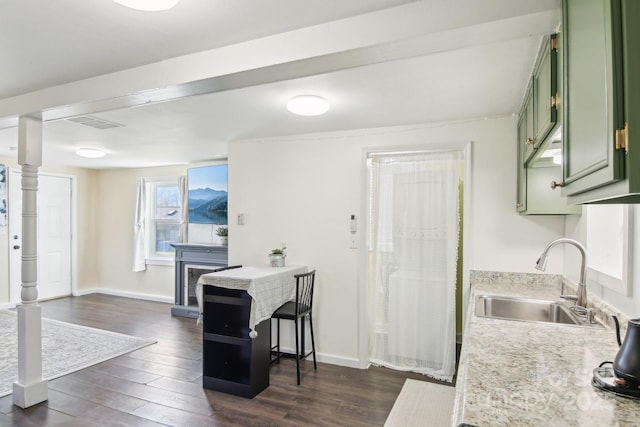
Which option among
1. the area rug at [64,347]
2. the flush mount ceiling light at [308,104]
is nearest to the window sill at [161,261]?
the area rug at [64,347]

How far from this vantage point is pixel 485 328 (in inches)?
67.4

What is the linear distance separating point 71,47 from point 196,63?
649mm

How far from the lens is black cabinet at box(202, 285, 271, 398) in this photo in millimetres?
3012

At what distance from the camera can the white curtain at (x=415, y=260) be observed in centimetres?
345

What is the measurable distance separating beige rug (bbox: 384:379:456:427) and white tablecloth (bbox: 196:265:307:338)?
3.80 feet

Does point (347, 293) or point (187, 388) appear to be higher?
point (347, 293)

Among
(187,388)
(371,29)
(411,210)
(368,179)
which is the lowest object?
(187,388)

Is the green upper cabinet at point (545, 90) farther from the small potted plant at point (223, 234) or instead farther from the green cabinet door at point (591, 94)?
the small potted plant at point (223, 234)

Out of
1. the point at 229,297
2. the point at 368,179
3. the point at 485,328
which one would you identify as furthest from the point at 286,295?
the point at 485,328

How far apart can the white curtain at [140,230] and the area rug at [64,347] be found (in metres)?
1.57

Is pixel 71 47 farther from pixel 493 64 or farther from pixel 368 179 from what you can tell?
pixel 368 179

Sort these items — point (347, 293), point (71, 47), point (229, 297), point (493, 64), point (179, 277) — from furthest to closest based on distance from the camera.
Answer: point (179, 277), point (347, 293), point (229, 297), point (493, 64), point (71, 47)

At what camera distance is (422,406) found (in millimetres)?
2590

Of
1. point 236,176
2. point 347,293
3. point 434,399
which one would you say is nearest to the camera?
point 434,399
